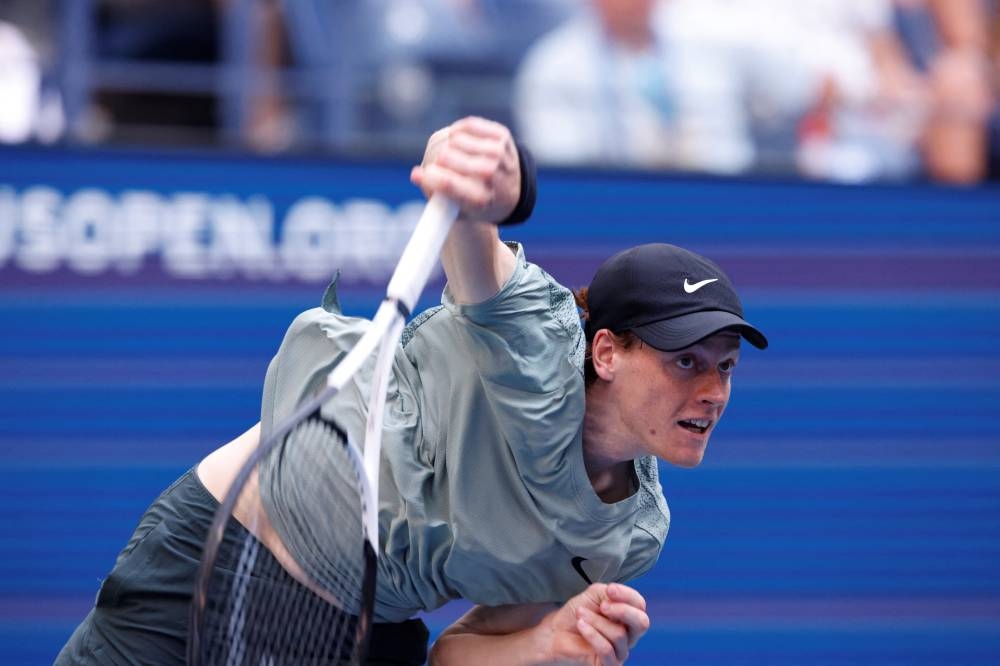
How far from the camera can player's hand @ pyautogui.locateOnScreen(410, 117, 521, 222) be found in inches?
66.6

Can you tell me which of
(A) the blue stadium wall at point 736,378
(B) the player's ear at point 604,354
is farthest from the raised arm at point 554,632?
(A) the blue stadium wall at point 736,378

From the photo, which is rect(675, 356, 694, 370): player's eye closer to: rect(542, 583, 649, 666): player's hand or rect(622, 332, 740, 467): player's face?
rect(622, 332, 740, 467): player's face

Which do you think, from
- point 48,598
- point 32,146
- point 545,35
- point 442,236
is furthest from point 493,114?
point 442,236

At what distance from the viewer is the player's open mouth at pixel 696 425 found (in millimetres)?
2096

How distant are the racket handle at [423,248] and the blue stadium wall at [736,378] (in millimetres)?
2677

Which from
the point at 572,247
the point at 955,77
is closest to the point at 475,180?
the point at 572,247

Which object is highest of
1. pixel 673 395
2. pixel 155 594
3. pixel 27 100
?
pixel 27 100

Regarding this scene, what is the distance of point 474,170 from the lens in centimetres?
169

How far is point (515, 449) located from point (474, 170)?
20.1 inches

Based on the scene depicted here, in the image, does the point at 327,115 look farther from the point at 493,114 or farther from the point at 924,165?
the point at 924,165

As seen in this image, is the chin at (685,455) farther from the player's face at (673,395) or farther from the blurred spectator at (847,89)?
the blurred spectator at (847,89)

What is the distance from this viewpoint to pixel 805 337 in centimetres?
466

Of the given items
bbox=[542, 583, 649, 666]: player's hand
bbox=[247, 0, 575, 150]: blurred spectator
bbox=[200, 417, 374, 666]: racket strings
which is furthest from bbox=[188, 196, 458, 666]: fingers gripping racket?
bbox=[247, 0, 575, 150]: blurred spectator

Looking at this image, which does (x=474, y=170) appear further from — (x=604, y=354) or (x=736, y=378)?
(x=736, y=378)
